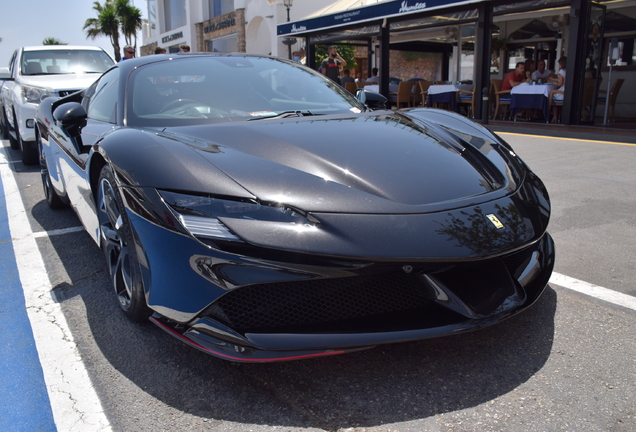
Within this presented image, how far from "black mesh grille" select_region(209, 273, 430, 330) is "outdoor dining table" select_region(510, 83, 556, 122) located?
1056 cm

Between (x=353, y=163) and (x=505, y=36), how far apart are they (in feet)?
58.5

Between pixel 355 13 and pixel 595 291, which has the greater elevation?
pixel 355 13

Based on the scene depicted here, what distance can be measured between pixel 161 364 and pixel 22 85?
21.4 feet

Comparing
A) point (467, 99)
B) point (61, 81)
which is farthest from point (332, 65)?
point (61, 81)

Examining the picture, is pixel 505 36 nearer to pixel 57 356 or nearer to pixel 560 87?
pixel 560 87

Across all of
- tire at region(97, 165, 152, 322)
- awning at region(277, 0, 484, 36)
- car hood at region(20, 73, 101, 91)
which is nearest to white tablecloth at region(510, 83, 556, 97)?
awning at region(277, 0, 484, 36)

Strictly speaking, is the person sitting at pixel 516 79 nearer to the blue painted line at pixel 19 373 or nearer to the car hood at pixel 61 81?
the car hood at pixel 61 81

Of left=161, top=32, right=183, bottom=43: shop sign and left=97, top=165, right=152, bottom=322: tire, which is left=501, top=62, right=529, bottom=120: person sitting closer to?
left=97, top=165, right=152, bottom=322: tire

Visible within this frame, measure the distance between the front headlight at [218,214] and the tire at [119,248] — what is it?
1.26ft

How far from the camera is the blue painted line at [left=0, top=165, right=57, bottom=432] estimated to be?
175 centimetres

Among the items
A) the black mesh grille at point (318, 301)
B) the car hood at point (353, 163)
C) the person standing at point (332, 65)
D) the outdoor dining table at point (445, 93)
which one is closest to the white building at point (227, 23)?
the person standing at point (332, 65)

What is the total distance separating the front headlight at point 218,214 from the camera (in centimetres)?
176

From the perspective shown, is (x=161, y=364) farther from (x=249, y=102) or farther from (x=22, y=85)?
(x=22, y=85)

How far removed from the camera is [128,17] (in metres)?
58.2
